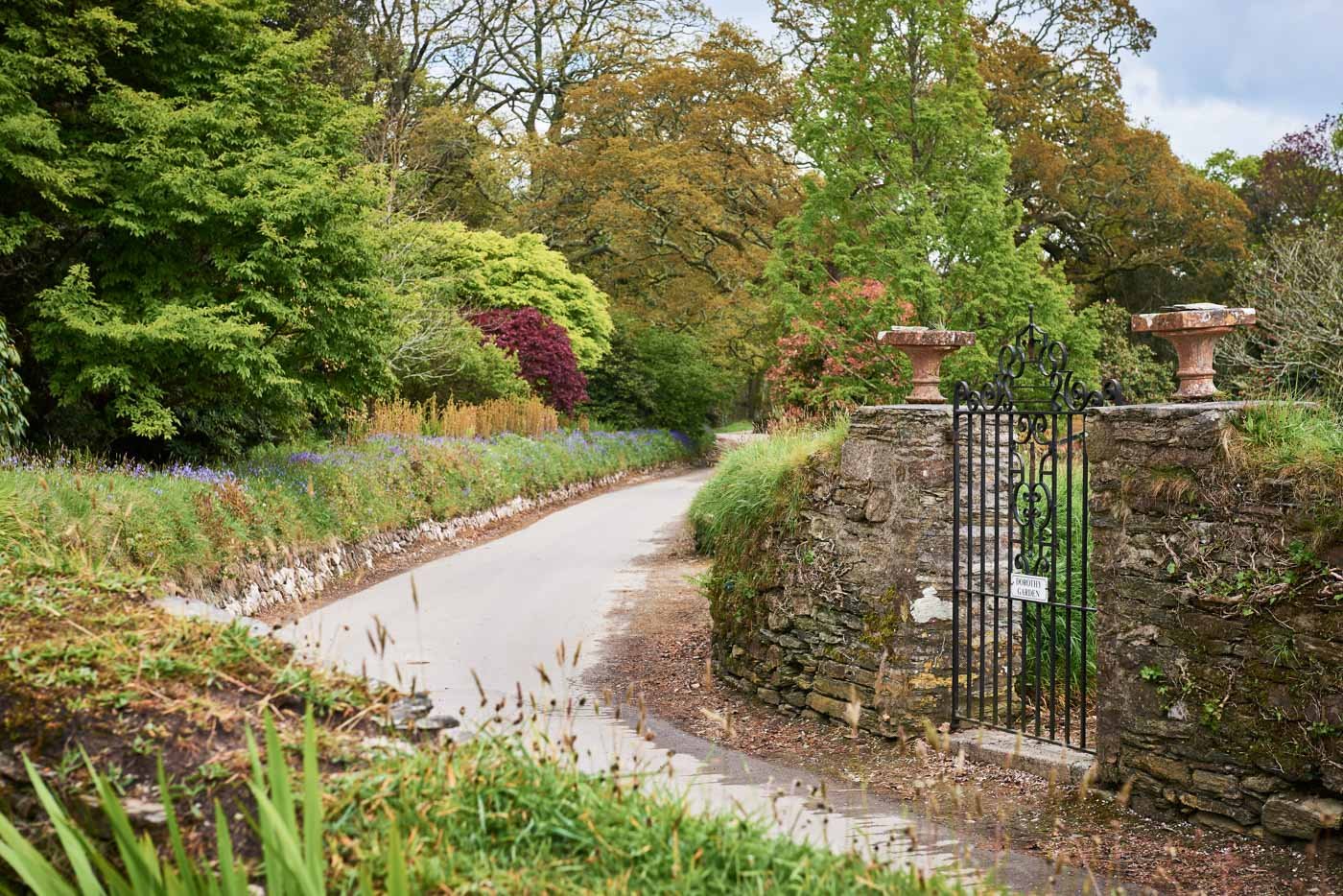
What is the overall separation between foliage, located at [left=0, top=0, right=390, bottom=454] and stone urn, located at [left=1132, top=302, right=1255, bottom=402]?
7494 millimetres

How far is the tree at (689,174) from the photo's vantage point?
25.7 m

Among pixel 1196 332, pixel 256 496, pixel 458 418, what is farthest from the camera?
pixel 458 418

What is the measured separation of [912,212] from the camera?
12.5m

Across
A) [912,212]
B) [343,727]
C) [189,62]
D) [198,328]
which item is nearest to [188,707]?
[343,727]

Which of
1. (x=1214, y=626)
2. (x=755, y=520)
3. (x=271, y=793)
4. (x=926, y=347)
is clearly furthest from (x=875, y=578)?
(x=271, y=793)

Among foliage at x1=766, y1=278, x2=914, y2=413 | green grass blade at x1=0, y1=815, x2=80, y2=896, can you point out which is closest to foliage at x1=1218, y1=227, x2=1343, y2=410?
foliage at x1=766, y1=278, x2=914, y2=413

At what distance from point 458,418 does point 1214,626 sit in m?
14.5

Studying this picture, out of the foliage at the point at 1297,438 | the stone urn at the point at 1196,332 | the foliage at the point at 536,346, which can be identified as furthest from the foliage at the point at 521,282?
the foliage at the point at 1297,438

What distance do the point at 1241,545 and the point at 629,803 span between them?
3.79 meters

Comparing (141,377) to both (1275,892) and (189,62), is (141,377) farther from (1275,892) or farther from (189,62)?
(1275,892)

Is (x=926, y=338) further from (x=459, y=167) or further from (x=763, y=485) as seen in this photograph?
(x=459, y=167)

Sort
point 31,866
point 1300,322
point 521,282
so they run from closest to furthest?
point 31,866 < point 1300,322 < point 521,282

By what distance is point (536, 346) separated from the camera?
23.3m

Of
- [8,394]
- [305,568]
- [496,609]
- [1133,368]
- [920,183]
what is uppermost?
[920,183]
